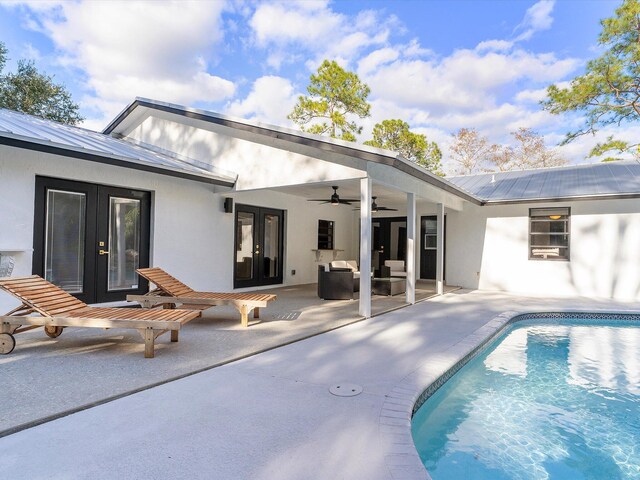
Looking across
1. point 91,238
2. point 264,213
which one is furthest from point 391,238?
point 91,238

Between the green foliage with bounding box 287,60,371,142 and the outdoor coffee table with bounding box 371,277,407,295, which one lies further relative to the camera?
the green foliage with bounding box 287,60,371,142

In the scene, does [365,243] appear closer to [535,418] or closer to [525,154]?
[535,418]

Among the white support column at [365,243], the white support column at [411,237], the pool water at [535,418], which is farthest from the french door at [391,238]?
the pool water at [535,418]

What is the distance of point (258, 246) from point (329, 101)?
50.2 feet

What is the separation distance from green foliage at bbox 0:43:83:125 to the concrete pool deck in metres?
21.3

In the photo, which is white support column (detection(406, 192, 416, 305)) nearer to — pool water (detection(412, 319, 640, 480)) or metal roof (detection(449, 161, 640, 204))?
pool water (detection(412, 319, 640, 480))

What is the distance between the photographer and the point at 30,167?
6.39 metres

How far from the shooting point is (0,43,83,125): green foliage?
61.4ft

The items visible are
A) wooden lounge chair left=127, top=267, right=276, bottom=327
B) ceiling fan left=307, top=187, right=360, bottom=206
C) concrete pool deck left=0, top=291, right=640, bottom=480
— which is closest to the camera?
concrete pool deck left=0, top=291, right=640, bottom=480

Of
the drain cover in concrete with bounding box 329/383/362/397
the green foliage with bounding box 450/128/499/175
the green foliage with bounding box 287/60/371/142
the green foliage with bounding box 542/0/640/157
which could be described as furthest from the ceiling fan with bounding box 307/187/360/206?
the green foliage with bounding box 450/128/499/175

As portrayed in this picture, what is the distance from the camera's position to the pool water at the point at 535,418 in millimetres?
3037

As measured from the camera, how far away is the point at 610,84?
1302 cm

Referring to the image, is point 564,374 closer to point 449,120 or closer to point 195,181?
point 195,181

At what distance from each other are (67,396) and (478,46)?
21702mm
